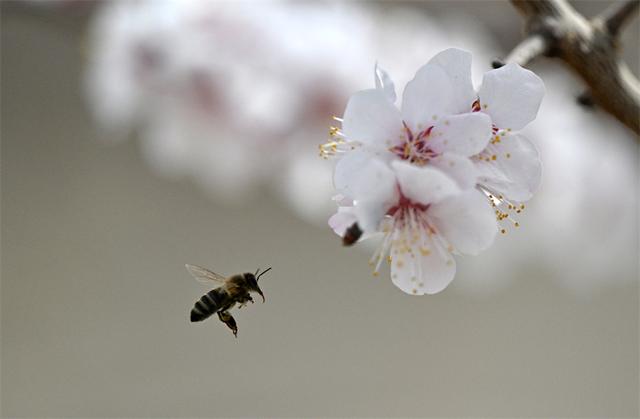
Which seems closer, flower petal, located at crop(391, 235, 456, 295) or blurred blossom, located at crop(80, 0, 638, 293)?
flower petal, located at crop(391, 235, 456, 295)

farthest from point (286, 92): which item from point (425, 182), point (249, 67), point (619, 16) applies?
point (425, 182)

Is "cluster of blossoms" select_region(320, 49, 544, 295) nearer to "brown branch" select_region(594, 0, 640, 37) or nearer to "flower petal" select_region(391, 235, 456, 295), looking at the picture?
"flower petal" select_region(391, 235, 456, 295)

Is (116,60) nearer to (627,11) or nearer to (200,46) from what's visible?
(200,46)

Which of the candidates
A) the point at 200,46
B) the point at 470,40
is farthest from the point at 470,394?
the point at 200,46

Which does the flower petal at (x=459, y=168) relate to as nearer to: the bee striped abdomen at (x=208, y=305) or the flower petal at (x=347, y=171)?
the flower petal at (x=347, y=171)

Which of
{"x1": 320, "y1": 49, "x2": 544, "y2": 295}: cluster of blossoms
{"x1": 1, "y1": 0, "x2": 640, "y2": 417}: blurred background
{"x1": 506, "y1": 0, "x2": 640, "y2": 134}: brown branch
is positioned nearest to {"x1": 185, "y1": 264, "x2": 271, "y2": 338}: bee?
{"x1": 320, "y1": 49, "x2": 544, "y2": 295}: cluster of blossoms

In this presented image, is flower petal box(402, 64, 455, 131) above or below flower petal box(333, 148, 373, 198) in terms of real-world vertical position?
above

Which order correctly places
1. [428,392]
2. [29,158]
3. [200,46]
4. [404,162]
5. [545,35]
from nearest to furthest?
[404,162] → [545,35] → [200,46] → [29,158] → [428,392]

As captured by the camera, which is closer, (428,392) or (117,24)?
(117,24)
